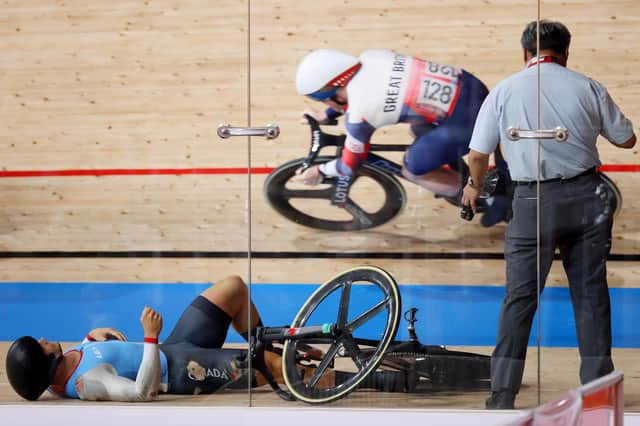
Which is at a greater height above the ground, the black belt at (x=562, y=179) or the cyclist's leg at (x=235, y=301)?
the black belt at (x=562, y=179)

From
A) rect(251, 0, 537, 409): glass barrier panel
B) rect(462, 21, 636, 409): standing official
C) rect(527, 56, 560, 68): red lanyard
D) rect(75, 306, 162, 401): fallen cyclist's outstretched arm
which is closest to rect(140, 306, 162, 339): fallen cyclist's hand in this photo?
rect(75, 306, 162, 401): fallen cyclist's outstretched arm

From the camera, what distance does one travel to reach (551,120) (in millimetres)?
3104

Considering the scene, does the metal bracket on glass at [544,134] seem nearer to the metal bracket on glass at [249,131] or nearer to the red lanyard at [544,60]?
the red lanyard at [544,60]

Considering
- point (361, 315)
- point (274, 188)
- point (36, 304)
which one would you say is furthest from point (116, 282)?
Answer: point (361, 315)

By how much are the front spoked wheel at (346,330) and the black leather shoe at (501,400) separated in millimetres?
428

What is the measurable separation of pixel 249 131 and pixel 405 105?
586mm

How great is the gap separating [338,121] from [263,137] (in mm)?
287

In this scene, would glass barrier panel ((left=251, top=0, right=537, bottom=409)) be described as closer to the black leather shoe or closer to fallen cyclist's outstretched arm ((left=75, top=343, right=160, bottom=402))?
the black leather shoe

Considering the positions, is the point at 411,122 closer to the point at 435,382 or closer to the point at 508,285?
the point at 508,285

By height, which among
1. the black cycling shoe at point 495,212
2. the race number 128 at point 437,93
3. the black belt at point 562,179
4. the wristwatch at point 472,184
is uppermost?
the race number 128 at point 437,93

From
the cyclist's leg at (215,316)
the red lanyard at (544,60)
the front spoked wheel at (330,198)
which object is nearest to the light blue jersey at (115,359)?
the cyclist's leg at (215,316)

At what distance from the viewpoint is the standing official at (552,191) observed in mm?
3100

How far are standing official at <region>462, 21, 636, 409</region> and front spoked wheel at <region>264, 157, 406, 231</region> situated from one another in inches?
11.8

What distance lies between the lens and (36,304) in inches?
130
